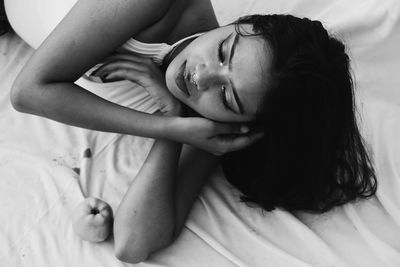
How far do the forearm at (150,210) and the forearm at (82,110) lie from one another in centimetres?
9

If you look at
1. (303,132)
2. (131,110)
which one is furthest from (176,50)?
Result: (303,132)

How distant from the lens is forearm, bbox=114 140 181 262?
1.12 metres

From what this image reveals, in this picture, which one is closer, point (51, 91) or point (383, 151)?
point (51, 91)

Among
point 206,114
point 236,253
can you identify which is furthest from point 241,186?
point 206,114

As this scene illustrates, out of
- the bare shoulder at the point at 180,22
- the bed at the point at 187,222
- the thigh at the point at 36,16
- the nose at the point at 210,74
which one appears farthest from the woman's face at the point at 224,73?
the thigh at the point at 36,16

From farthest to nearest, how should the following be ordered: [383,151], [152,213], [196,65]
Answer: [383,151]
[152,213]
[196,65]

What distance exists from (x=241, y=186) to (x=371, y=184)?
361mm

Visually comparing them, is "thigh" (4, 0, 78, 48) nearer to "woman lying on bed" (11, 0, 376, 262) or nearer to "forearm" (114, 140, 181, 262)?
"woman lying on bed" (11, 0, 376, 262)

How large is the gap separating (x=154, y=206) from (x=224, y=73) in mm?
378

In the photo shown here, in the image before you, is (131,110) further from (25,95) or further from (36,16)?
(36,16)

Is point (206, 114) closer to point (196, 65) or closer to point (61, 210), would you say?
point (196, 65)

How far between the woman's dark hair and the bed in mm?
58

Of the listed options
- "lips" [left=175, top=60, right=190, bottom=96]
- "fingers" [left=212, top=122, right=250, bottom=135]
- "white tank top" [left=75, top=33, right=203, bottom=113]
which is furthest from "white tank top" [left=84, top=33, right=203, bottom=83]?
"fingers" [left=212, top=122, right=250, bottom=135]

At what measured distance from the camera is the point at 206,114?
1.10 meters
